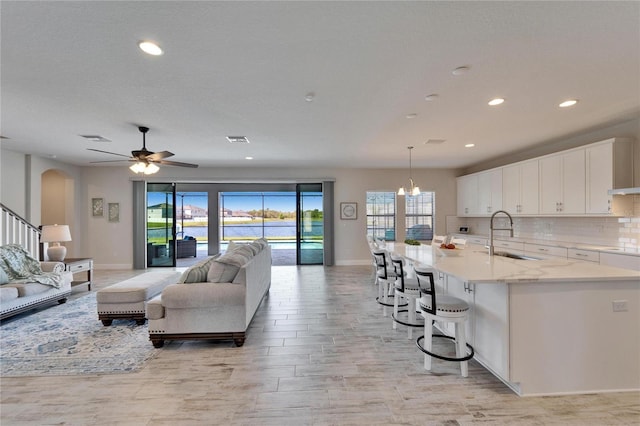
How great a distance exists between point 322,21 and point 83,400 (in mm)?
3229

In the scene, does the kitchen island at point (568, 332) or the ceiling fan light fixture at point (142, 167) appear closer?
the kitchen island at point (568, 332)

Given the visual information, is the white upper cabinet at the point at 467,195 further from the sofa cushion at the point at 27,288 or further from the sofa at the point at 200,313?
the sofa cushion at the point at 27,288

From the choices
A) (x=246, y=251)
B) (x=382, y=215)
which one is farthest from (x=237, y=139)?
(x=382, y=215)

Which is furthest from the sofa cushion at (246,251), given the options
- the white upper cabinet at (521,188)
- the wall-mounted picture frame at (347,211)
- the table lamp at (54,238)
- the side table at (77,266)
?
the white upper cabinet at (521,188)

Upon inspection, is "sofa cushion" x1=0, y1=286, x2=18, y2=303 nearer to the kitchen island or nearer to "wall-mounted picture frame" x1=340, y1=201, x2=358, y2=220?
the kitchen island

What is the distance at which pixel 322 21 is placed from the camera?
1922mm

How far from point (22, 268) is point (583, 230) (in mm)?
8909

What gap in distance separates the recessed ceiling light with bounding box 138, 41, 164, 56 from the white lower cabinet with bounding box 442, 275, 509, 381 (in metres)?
3.20

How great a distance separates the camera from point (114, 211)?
24.7ft

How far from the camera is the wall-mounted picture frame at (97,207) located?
751cm

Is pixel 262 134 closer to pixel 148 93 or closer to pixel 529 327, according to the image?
pixel 148 93

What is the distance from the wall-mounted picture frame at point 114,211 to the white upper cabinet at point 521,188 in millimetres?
9205

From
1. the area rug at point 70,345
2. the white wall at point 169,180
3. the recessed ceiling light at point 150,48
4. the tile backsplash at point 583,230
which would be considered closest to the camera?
the recessed ceiling light at point 150,48

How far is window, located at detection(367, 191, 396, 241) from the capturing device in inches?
319
